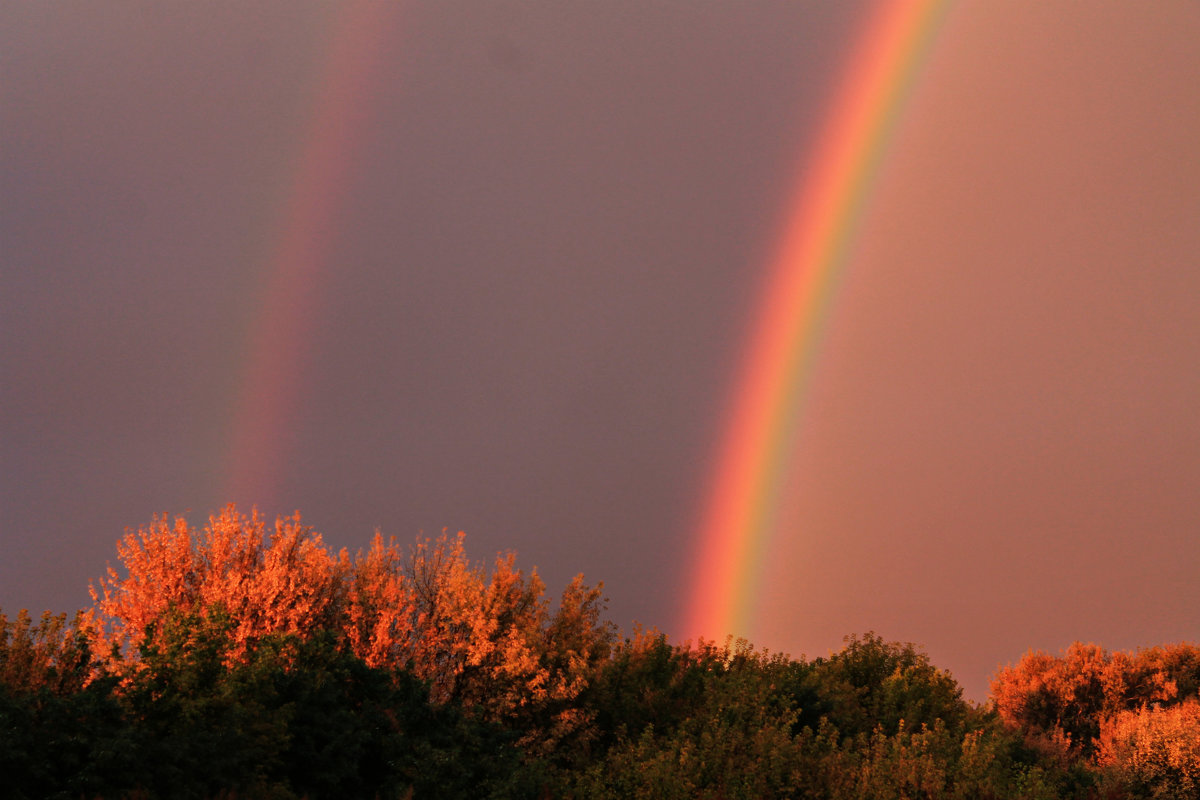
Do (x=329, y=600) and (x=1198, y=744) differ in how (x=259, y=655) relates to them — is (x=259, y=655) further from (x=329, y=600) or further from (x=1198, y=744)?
(x=1198, y=744)

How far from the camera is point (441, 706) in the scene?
83.3ft

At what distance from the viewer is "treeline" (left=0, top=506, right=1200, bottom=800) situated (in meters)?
19.0

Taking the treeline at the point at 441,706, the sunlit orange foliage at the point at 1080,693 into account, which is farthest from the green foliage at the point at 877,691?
the sunlit orange foliage at the point at 1080,693

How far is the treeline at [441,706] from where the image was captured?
19016 mm

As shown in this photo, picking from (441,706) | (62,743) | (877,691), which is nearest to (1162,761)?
(877,691)

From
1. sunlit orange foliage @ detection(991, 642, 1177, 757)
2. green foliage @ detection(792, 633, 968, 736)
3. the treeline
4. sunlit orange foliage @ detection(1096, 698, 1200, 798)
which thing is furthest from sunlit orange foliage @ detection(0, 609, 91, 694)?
sunlit orange foliage @ detection(991, 642, 1177, 757)

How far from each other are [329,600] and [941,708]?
91.5ft

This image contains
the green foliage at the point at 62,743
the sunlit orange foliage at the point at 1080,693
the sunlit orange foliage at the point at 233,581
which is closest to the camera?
the green foliage at the point at 62,743

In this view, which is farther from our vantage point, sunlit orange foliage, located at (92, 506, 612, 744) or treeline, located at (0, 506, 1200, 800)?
sunlit orange foliage, located at (92, 506, 612, 744)

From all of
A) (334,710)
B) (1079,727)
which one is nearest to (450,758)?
(334,710)

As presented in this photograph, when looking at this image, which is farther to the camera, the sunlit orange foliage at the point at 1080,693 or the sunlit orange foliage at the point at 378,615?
the sunlit orange foliage at the point at 1080,693

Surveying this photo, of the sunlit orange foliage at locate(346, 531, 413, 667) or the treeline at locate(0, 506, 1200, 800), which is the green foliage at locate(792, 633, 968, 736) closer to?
the treeline at locate(0, 506, 1200, 800)

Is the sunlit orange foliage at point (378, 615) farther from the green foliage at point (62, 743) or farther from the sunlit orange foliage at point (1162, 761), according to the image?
the sunlit orange foliage at point (1162, 761)

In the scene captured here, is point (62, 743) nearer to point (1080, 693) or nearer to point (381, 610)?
point (381, 610)
